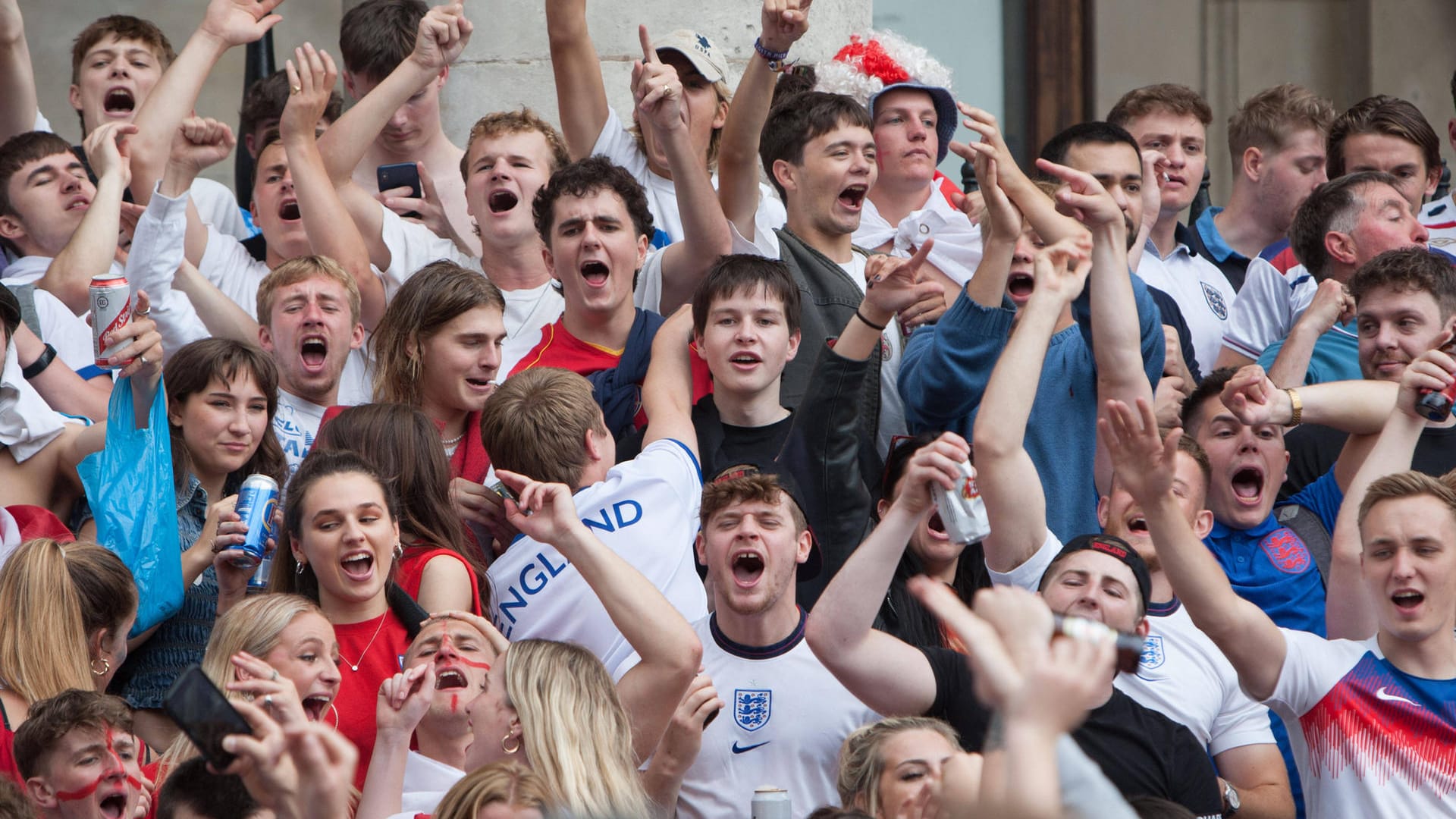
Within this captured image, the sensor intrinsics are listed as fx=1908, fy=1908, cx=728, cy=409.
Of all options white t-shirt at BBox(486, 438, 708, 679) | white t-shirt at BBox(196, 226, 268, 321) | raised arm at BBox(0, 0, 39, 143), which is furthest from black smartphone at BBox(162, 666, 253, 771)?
raised arm at BBox(0, 0, 39, 143)

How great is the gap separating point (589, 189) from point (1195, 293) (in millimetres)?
2283

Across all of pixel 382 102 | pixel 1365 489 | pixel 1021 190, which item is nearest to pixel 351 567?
pixel 1021 190

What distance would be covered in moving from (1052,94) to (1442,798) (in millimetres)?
6971

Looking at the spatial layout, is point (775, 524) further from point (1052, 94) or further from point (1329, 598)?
point (1052, 94)

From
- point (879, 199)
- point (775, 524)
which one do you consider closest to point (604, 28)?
point (879, 199)

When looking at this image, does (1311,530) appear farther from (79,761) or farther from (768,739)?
(79,761)

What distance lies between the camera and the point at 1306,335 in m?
5.68

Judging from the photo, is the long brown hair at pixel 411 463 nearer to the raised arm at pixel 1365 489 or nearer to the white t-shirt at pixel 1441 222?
the raised arm at pixel 1365 489

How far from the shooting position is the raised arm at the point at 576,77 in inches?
246

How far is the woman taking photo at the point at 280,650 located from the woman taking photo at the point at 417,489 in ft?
1.30

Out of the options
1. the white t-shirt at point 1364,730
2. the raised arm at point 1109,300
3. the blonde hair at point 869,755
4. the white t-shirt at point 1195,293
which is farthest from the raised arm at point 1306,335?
the blonde hair at point 869,755

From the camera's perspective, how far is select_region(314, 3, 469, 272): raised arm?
605cm

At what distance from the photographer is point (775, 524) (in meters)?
4.43

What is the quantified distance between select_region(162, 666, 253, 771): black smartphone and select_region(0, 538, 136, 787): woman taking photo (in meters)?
1.47
